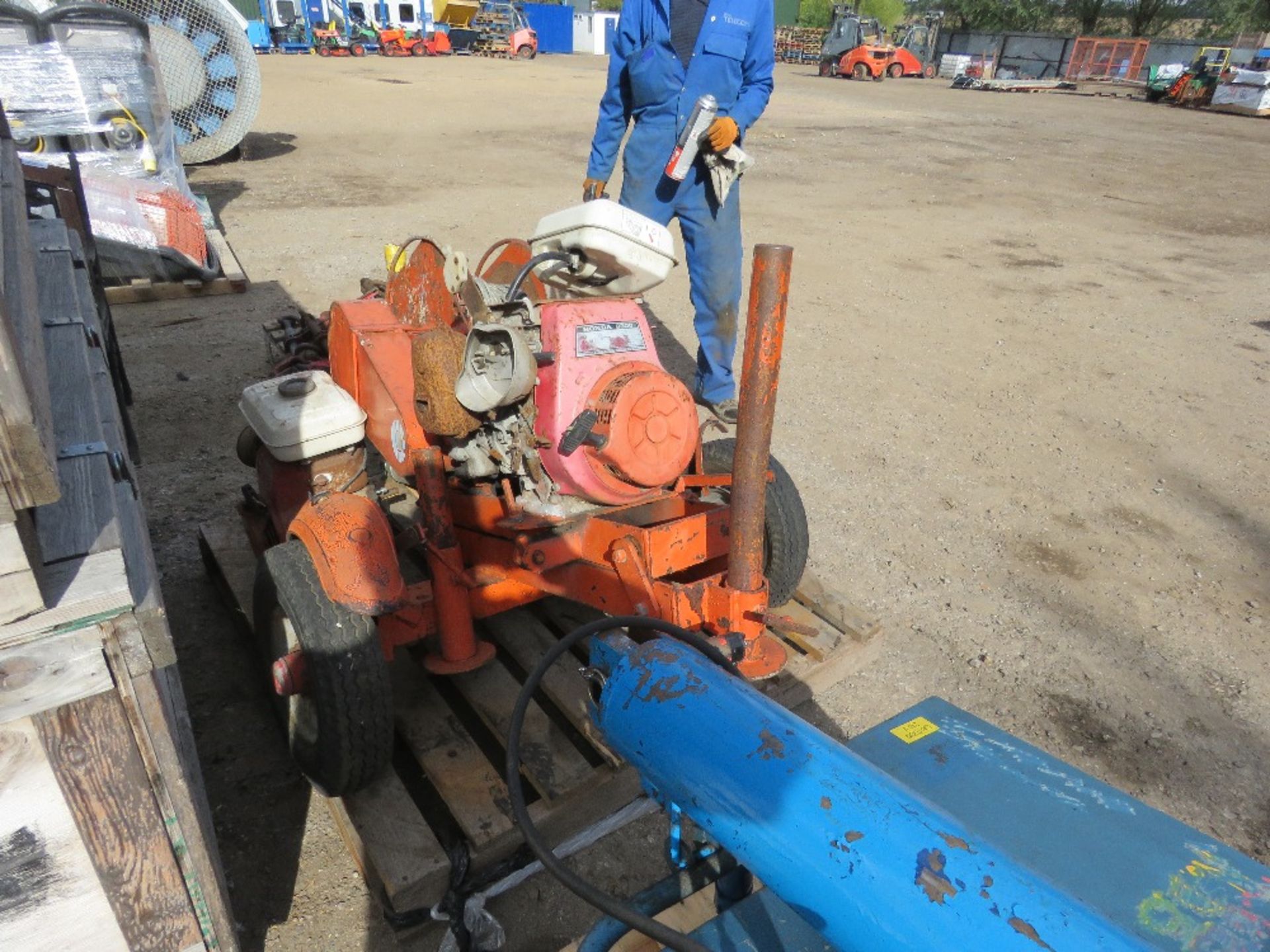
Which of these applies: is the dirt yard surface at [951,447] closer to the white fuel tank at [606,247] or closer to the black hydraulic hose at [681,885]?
the black hydraulic hose at [681,885]

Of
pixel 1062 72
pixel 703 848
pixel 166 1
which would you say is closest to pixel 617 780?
pixel 703 848

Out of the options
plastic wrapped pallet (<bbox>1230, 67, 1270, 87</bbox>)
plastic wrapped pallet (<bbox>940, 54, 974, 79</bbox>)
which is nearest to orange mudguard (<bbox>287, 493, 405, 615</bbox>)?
plastic wrapped pallet (<bbox>1230, 67, 1270, 87</bbox>)

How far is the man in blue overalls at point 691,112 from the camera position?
3713mm

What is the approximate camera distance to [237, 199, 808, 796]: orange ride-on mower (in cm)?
→ 188

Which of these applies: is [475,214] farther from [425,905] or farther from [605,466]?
[425,905]

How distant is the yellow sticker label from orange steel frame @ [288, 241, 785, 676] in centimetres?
32

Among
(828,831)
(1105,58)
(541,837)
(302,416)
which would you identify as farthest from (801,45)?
(828,831)

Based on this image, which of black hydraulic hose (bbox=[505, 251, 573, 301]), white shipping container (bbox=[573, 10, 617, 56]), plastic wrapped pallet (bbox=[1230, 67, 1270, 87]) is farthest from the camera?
white shipping container (bbox=[573, 10, 617, 56])

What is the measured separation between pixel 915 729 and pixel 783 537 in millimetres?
965

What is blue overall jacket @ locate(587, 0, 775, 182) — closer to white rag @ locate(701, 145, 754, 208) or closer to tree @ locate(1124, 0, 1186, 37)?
white rag @ locate(701, 145, 754, 208)

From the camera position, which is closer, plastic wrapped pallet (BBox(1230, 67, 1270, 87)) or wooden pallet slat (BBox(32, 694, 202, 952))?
wooden pallet slat (BBox(32, 694, 202, 952))

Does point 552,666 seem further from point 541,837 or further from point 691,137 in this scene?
point 691,137

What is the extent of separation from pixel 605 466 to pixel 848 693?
1140 mm

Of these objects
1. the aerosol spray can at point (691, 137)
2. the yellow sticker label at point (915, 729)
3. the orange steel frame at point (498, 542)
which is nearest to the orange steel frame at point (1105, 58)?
the aerosol spray can at point (691, 137)
